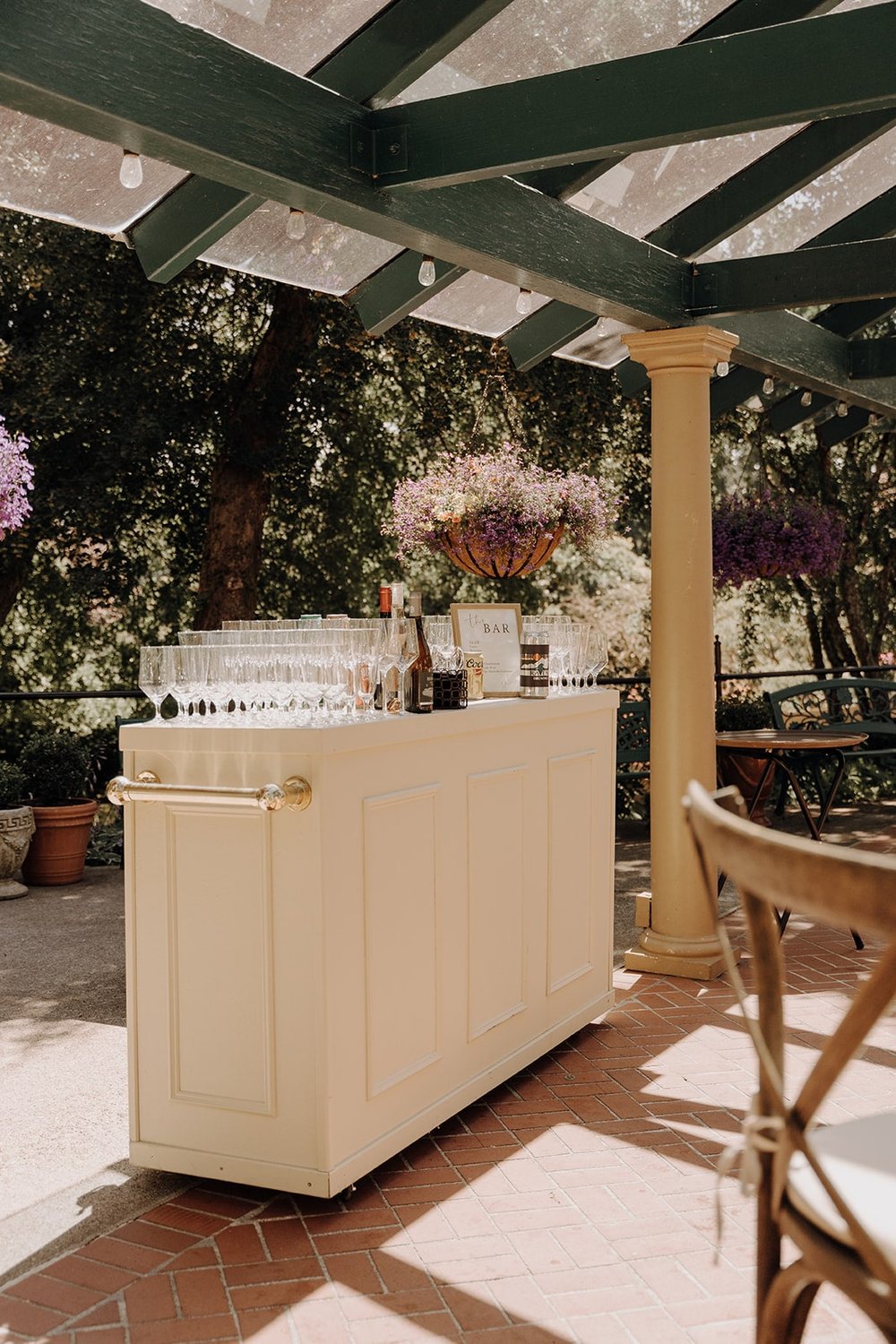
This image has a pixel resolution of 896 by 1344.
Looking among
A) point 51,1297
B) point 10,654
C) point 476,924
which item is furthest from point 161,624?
point 51,1297

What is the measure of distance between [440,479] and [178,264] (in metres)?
1.17

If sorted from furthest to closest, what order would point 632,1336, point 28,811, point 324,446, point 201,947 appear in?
point 324,446
point 28,811
point 201,947
point 632,1336

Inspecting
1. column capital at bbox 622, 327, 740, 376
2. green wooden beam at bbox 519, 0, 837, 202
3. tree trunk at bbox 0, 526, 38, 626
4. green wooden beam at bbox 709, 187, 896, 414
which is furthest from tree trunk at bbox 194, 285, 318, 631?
green wooden beam at bbox 519, 0, 837, 202

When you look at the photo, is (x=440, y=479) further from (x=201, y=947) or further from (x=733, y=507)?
(x=733, y=507)

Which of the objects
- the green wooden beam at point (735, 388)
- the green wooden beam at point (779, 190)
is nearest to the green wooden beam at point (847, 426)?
the green wooden beam at point (735, 388)

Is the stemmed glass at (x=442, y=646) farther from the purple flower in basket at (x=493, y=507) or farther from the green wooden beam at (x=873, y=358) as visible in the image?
the green wooden beam at (x=873, y=358)

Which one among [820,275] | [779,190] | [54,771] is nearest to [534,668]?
[820,275]

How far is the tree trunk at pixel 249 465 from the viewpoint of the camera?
9.20 m

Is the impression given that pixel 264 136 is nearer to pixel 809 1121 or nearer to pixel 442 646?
pixel 442 646

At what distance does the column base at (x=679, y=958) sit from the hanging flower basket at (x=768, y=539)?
3.66 m

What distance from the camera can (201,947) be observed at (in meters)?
3.06

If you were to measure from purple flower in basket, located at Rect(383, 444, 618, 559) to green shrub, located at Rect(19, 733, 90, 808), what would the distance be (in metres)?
3.65

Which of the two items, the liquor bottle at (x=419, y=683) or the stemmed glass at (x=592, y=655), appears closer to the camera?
the liquor bottle at (x=419, y=683)

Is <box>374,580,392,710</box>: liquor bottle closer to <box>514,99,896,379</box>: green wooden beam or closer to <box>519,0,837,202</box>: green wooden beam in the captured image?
<box>519,0,837,202</box>: green wooden beam
